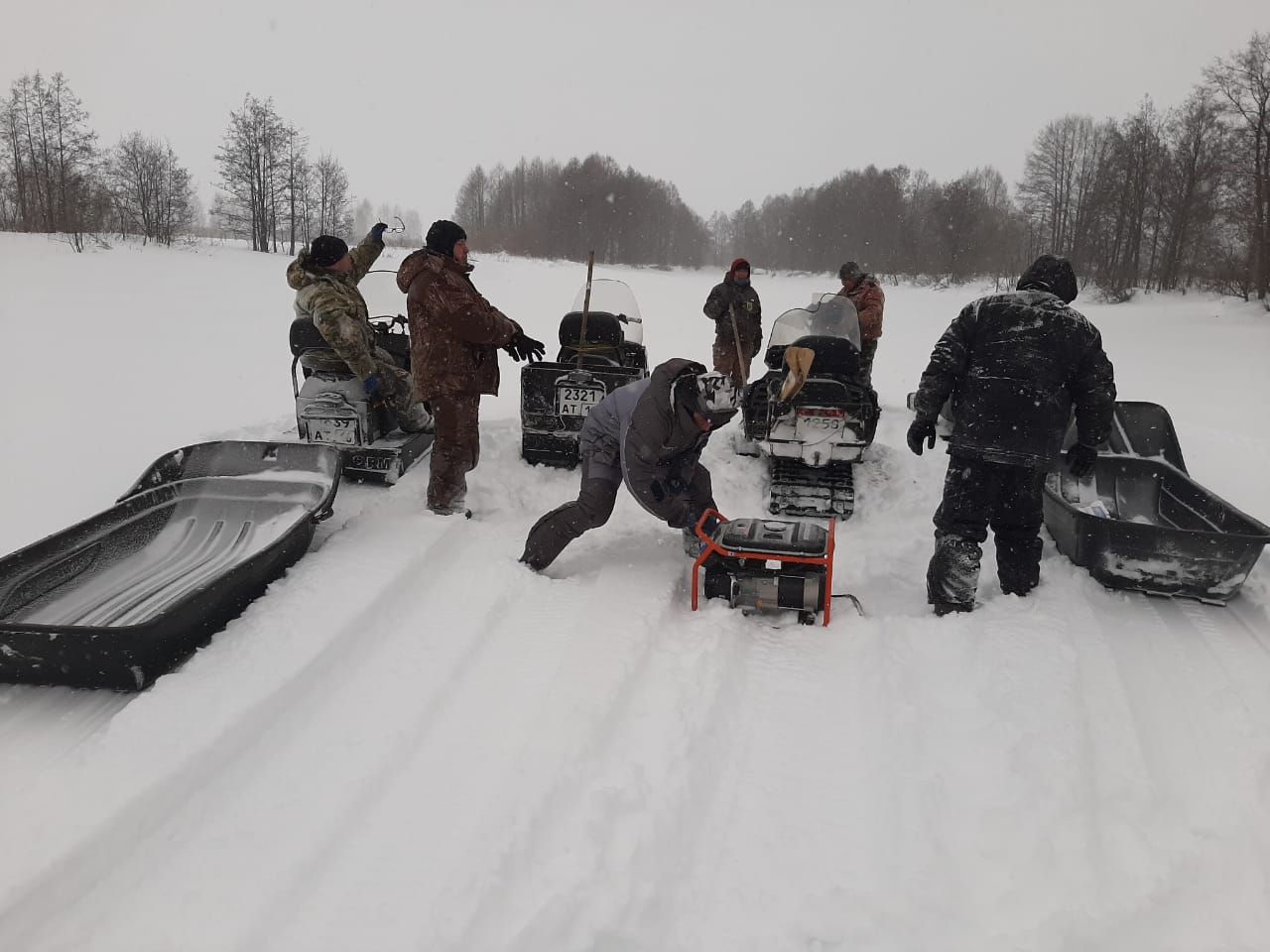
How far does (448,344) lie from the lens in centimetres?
448

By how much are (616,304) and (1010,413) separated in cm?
377

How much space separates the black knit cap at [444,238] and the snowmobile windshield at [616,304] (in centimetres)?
186

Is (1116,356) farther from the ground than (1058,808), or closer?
farther from the ground

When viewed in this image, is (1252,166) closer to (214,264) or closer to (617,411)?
(617,411)

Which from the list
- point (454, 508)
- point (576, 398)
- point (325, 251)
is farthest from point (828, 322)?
point (325, 251)

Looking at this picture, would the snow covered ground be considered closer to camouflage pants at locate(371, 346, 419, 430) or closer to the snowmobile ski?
the snowmobile ski

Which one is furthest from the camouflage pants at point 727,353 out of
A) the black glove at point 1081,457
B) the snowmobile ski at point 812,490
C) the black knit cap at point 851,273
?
the black glove at point 1081,457

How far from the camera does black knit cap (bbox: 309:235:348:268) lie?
4934mm

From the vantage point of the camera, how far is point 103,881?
204 centimetres

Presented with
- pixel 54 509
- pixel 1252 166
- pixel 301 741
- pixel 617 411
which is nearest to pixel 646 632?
pixel 617 411

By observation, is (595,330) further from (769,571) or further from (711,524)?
(769,571)

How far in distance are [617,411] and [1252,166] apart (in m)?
23.6

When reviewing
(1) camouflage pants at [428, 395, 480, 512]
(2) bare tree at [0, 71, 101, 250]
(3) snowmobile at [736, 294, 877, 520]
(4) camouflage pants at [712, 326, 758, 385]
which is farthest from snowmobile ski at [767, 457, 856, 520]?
(2) bare tree at [0, 71, 101, 250]

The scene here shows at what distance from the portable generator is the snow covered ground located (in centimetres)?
13
